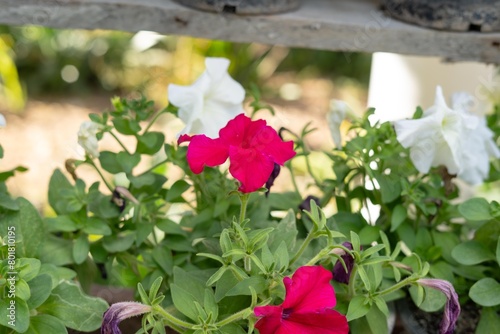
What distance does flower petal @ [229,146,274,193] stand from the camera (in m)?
0.86

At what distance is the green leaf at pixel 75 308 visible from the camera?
37.4 inches

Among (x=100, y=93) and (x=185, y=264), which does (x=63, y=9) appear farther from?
(x=100, y=93)

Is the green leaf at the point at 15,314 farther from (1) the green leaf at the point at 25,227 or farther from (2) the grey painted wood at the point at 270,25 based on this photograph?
(2) the grey painted wood at the point at 270,25

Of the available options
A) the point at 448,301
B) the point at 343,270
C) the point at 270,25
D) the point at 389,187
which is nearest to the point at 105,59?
the point at 270,25

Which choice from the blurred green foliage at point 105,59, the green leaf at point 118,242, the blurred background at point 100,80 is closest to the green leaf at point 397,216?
the green leaf at point 118,242

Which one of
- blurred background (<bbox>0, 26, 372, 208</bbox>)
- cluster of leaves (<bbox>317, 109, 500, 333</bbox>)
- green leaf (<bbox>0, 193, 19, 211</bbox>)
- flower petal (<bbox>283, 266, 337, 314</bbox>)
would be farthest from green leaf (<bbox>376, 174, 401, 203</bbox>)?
blurred background (<bbox>0, 26, 372, 208</bbox>)

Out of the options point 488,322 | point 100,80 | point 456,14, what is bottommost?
point 100,80

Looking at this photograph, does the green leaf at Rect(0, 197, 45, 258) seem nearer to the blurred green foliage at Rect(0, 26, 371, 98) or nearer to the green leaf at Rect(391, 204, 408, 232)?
the green leaf at Rect(391, 204, 408, 232)

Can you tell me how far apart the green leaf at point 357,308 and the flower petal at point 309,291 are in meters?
0.13

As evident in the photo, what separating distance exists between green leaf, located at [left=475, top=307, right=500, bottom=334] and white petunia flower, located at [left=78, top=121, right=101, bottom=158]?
2.02 ft

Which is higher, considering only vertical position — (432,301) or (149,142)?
(149,142)

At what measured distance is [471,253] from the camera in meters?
1.07

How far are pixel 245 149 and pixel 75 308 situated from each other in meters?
0.32

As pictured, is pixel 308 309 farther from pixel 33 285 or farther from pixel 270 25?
pixel 270 25
